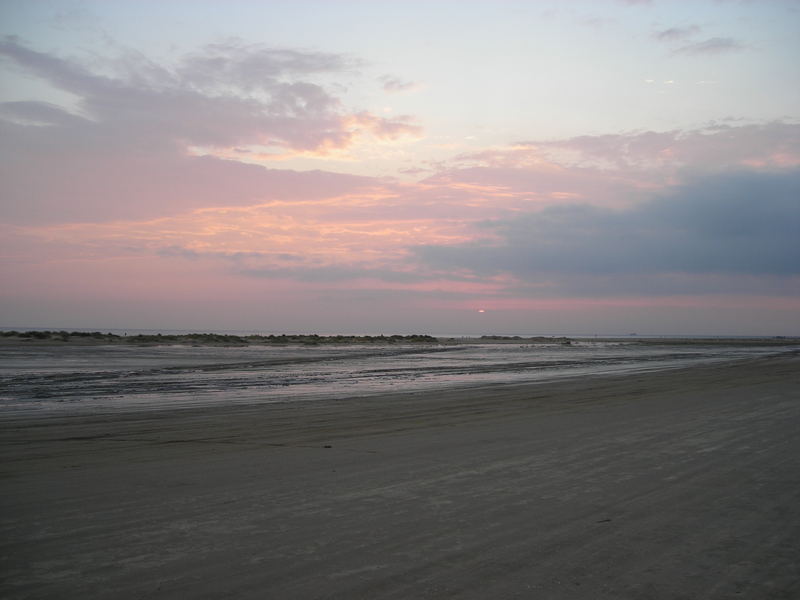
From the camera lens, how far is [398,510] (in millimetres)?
5668

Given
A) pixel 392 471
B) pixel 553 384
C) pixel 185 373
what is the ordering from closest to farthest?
pixel 392 471
pixel 553 384
pixel 185 373

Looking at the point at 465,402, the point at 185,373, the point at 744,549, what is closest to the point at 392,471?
the point at 744,549

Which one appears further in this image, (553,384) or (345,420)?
(553,384)

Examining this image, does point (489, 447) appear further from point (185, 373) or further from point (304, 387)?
point (185, 373)

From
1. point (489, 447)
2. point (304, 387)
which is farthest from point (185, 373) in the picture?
point (489, 447)

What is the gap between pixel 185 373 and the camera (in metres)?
24.6

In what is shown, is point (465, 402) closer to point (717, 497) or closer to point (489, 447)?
point (489, 447)

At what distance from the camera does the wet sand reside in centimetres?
409

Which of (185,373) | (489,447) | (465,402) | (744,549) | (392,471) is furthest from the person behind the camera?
(185,373)

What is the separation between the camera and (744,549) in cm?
469

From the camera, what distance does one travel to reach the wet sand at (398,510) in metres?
4.09

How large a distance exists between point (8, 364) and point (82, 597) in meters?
28.8

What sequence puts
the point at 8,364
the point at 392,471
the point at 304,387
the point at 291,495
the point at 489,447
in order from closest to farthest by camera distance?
1. the point at 291,495
2. the point at 392,471
3. the point at 489,447
4. the point at 304,387
5. the point at 8,364

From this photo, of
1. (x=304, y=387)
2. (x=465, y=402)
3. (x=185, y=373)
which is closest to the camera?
(x=465, y=402)
